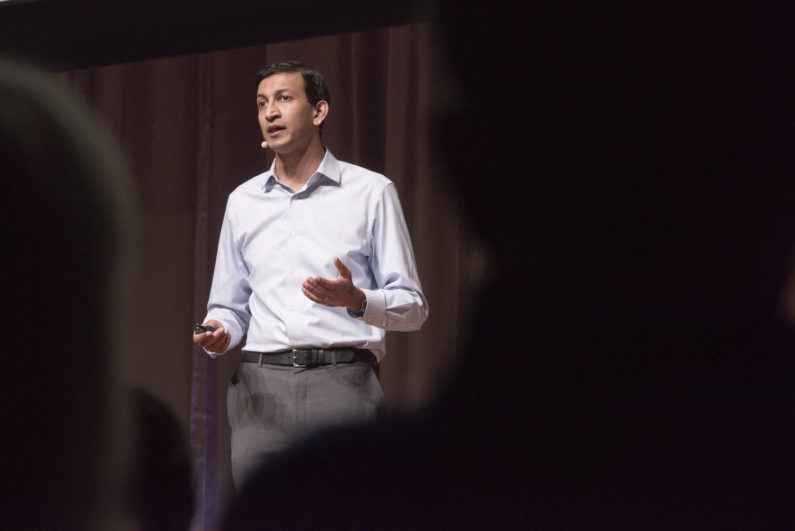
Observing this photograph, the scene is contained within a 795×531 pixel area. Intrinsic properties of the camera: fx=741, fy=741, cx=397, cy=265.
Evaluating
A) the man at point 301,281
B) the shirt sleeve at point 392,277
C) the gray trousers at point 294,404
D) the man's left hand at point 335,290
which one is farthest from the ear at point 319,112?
the gray trousers at point 294,404

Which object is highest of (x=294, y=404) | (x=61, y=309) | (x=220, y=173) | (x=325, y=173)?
(x=220, y=173)

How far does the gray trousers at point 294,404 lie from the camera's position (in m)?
1.82

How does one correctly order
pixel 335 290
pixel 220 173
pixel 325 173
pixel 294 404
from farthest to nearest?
pixel 220 173 → pixel 325 173 → pixel 294 404 → pixel 335 290

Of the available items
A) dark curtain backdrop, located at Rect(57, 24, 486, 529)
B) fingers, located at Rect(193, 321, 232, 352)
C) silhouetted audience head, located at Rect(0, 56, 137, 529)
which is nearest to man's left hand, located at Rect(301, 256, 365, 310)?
fingers, located at Rect(193, 321, 232, 352)

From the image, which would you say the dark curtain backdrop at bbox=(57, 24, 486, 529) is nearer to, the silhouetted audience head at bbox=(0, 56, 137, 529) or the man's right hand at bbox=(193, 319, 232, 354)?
the silhouetted audience head at bbox=(0, 56, 137, 529)

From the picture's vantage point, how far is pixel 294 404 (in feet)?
6.01

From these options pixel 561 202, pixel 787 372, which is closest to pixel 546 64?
pixel 561 202

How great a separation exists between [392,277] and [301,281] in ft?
0.78

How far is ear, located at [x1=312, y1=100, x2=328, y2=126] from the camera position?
199cm

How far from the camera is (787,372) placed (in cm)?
154

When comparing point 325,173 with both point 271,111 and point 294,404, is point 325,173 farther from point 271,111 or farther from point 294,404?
point 294,404

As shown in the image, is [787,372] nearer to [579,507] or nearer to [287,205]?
[579,507]

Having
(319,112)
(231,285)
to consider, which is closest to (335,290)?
(231,285)

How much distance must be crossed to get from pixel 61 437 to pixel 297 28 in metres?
1.48
